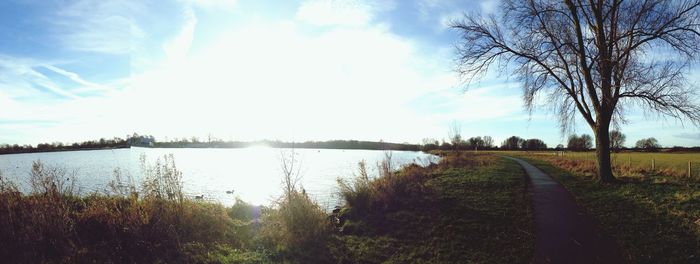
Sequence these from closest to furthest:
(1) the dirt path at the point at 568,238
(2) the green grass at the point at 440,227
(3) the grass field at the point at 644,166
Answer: (1) the dirt path at the point at 568,238 → (2) the green grass at the point at 440,227 → (3) the grass field at the point at 644,166

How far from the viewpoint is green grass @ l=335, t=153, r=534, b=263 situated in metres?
8.71

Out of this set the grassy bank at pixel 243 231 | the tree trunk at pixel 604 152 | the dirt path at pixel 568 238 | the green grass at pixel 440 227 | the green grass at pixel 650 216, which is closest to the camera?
the dirt path at pixel 568 238

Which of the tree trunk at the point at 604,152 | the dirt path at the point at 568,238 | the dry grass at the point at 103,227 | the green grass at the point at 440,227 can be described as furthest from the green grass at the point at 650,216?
the dry grass at the point at 103,227

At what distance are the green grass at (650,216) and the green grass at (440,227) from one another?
6.70 ft

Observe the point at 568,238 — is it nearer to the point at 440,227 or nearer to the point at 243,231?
the point at 440,227

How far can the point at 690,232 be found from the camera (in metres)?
9.30

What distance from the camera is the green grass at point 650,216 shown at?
8180mm

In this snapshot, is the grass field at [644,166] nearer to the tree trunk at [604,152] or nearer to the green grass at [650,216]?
the tree trunk at [604,152]

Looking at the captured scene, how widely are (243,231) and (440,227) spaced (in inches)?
244

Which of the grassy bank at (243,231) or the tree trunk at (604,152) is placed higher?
the tree trunk at (604,152)

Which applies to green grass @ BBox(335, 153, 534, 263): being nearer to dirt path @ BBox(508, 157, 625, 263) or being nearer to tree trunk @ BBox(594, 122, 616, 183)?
dirt path @ BBox(508, 157, 625, 263)

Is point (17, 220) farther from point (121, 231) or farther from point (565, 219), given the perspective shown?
point (565, 219)

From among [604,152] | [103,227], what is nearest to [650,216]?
[604,152]

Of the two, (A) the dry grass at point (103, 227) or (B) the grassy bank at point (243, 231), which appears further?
(B) the grassy bank at point (243, 231)
